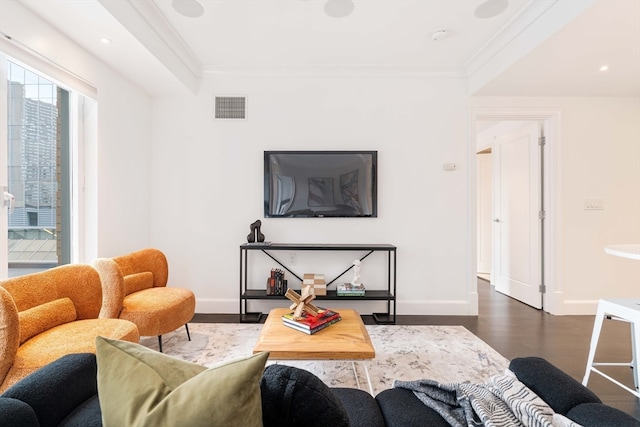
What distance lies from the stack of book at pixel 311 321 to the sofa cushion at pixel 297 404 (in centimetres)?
123

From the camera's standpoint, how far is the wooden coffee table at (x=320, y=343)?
1702 mm

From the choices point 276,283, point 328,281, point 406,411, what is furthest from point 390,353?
point 406,411

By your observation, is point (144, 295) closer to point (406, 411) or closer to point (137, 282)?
point (137, 282)

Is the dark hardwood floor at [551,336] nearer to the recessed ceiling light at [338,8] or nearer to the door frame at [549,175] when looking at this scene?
the door frame at [549,175]

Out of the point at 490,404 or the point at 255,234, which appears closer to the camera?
the point at 490,404

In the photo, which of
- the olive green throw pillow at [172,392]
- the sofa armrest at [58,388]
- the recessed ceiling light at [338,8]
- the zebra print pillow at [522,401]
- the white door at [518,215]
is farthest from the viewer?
the white door at [518,215]

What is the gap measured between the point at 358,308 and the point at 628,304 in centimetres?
216

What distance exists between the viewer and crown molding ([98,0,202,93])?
2.11 metres

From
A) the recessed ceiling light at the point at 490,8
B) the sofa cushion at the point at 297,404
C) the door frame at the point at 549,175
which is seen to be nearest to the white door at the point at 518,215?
the door frame at the point at 549,175

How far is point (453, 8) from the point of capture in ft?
7.74

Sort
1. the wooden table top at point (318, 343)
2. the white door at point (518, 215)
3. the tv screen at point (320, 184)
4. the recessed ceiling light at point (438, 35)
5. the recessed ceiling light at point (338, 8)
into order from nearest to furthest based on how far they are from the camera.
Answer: the wooden table top at point (318, 343) < the recessed ceiling light at point (338, 8) < the recessed ceiling light at point (438, 35) < the tv screen at point (320, 184) < the white door at point (518, 215)

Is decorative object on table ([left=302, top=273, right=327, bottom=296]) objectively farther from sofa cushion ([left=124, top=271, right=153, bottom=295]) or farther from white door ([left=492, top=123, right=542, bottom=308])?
white door ([left=492, top=123, right=542, bottom=308])

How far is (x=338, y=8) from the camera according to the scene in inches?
92.4

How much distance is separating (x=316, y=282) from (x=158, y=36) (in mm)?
2608
